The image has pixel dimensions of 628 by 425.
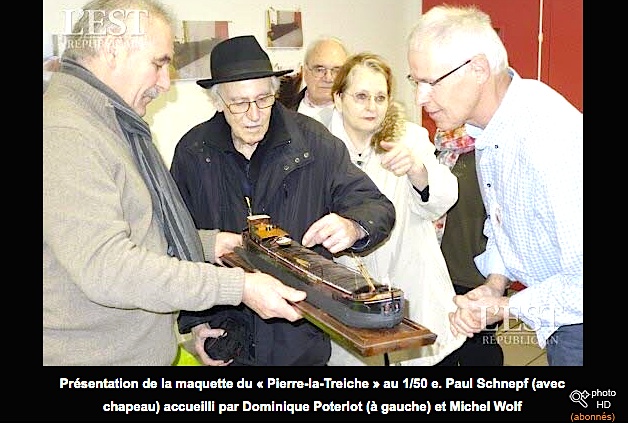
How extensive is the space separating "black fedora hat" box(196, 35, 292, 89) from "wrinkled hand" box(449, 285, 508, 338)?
0.66 m

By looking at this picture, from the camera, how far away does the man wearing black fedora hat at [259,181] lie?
4.49 ft

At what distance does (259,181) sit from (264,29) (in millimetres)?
1101

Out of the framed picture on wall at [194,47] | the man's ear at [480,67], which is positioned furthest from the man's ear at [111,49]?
the framed picture on wall at [194,47]

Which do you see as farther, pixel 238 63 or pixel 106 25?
pixel 238 63

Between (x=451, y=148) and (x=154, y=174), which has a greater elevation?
(x=451, y=148)

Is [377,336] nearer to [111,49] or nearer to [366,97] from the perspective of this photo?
[111,49]

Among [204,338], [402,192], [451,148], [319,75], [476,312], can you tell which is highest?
[319,75]

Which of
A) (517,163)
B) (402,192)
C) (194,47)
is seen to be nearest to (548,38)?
(402,192)

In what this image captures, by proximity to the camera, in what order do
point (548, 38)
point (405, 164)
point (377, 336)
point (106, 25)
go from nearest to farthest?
point (377, 336) → point (106, 25) → point (405, 164) → point (548, 38)

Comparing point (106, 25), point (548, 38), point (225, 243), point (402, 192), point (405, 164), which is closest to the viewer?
point (106, 25)

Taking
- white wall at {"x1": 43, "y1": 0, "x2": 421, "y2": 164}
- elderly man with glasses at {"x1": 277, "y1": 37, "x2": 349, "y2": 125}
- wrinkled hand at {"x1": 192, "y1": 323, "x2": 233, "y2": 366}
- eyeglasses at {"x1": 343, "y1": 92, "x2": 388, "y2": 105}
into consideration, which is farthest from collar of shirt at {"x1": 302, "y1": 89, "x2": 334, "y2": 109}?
wrinkled hand at {"x1": 192, "y1": 323, "x2": 233, "y2": 366}

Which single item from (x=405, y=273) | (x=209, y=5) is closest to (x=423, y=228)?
(x=405, y=273)

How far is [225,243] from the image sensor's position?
4.49 ft
